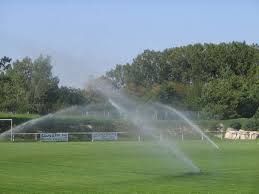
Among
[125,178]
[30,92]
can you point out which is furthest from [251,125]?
[125,178]

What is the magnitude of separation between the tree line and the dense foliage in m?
11.8

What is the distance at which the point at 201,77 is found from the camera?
103062 millimetres

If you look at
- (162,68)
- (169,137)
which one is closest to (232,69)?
(162,68)

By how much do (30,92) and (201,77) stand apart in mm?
32946

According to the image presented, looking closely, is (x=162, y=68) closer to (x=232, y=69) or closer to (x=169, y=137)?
(x=232, y=69)

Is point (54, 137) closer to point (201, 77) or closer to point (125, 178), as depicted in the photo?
point (125, 178)

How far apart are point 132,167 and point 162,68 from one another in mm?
83501

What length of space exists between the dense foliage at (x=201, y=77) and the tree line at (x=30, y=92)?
11816 millimetres

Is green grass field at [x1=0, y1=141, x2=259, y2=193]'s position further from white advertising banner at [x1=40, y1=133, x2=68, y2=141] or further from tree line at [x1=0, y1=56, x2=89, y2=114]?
tree line at [x1=0, y1=56, x2=89, y2=114]

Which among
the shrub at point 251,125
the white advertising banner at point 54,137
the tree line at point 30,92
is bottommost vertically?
the white advertising banner at point 54,137

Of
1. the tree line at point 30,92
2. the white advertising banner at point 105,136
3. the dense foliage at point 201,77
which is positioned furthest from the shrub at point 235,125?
the tree line at point 30,92

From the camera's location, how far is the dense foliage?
83000mm

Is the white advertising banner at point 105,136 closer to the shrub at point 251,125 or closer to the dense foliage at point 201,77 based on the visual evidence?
the shrub at point 251,125

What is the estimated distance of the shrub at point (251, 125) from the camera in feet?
230
